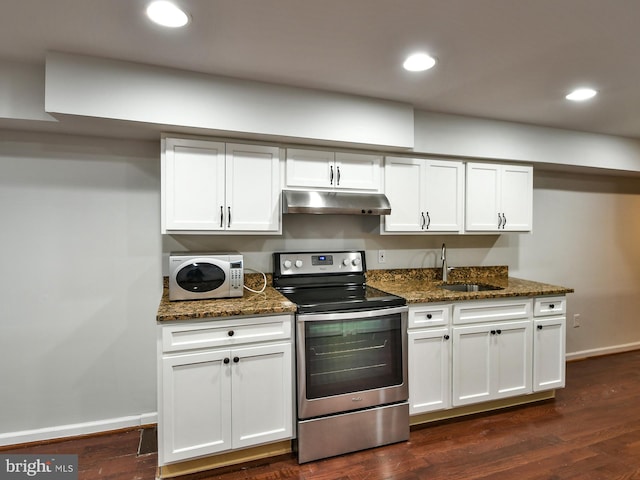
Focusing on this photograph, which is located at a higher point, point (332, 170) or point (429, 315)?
point (332, 170)

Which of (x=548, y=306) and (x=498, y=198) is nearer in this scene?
(x=548, y=306)

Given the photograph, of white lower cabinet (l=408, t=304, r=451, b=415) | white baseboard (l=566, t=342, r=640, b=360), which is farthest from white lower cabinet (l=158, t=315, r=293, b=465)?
white baseboard (l=566, t=342, r=640, b=360)

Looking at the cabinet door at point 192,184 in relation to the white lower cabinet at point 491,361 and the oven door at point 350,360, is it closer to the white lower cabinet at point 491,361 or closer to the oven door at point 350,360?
Answer: the oven door at point 350,360

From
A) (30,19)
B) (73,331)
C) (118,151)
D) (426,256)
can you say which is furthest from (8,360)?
(426,256)

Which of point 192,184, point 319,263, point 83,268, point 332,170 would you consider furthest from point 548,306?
point 83,268

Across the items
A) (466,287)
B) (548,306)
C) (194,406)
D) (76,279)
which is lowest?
(194,406)

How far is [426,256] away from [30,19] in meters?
3.04

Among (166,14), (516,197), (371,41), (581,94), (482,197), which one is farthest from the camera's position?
(516,197)

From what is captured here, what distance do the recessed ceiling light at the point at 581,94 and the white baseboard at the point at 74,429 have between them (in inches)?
146

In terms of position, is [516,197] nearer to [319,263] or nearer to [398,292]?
[398,292]

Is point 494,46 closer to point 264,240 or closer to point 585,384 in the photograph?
point 264,240

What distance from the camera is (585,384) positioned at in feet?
11.0

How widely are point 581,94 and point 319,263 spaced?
219 cm

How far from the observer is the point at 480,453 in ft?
7.56
